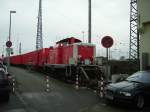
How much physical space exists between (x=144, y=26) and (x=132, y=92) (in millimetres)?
9277

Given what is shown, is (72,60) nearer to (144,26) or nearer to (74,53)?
(74,53)

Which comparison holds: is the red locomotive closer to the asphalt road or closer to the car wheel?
the asphalt road

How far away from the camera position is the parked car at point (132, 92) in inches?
585

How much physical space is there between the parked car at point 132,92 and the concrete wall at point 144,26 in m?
6.68

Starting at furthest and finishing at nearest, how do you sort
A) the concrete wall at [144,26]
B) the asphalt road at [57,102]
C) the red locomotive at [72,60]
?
the red locomotive at [72,60]
the concrete wall at [144,26]
the asphalt road at [57,102]

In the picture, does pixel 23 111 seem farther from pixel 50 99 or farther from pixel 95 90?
pixel 95 90

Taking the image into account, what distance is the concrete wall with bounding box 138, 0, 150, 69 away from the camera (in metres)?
22.6

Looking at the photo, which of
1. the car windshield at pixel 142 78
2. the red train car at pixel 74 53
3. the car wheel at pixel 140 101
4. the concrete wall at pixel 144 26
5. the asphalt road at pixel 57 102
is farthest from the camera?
the red train car at pixel 74 53

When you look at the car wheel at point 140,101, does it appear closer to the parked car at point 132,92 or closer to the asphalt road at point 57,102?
the parked car at point 132,92

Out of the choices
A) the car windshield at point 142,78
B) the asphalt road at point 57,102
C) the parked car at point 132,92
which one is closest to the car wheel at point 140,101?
the parked car at point 132,92

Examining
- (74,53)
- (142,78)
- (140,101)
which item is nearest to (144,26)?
(142,78)

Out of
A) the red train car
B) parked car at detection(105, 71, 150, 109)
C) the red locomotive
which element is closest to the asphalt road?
parked car at detection(105, 71, 150, 109)

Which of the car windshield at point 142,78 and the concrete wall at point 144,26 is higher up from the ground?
the concrete wall at point 144,26

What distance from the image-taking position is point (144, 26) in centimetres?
2320
